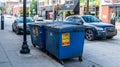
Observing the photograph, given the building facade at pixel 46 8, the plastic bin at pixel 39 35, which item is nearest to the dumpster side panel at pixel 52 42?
the plastic bin at pixel 39 35

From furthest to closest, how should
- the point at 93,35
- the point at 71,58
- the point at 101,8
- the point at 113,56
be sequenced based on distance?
1. the point at 101,8
2. the point at 93,35
3. the point at 113,56
4. the point at 71,58

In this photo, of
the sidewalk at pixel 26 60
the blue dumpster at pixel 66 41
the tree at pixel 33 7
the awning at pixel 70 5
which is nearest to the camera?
the sidewalk at pixel 26 60

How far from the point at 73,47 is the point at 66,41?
0.39 meters

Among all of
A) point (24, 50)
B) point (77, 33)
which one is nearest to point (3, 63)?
point (24, 50)

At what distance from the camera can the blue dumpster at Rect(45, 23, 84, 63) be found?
8984mm

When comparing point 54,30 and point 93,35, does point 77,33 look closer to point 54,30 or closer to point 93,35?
point 54,30

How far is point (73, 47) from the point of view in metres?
9.31

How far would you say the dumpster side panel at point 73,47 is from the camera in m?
9.10

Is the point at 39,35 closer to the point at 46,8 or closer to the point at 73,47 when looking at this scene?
the point at 73,47

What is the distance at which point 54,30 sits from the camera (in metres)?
9.32

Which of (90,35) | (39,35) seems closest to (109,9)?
(90,35)

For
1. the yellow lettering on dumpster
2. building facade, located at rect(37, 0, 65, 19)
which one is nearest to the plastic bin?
the yellow lettering on dumpster

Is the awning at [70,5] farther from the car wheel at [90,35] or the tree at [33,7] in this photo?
the car wheel at [90,35]

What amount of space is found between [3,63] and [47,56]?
77.5 inches
